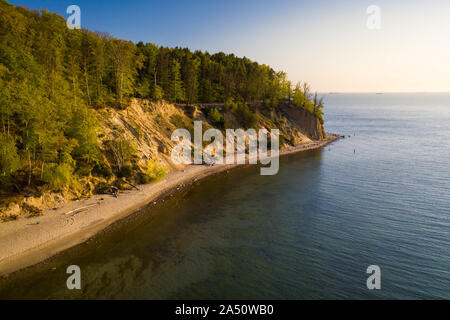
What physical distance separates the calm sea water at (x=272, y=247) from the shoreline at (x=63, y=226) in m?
1.73

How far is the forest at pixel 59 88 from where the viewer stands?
103 ft

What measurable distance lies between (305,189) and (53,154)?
44.2 metres

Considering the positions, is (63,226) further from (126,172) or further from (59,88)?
(59,88)

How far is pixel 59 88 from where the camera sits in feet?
129

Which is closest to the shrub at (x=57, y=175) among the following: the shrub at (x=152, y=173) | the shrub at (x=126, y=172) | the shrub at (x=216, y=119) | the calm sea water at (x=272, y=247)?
the shrub at (x=126, y=172)

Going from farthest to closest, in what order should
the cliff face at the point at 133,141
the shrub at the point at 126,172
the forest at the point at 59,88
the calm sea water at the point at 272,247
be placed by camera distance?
the shrub at the point at 126,172 → the cliff face at the point at 133,141 → the forest at the point at 59,88 → the calm sea water at the point at 272,247

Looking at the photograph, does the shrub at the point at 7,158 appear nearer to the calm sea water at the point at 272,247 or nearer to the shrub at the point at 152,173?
the calm sea water at the point at 272,247

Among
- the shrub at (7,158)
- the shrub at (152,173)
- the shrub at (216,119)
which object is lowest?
the shrub at (152,173)

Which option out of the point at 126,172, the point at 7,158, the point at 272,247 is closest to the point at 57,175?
the point at 7,158

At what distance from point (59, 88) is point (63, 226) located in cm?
2299

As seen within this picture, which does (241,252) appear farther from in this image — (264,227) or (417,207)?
(417,207)

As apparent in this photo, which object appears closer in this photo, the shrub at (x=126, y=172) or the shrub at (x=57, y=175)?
the shrub at (x=57, y=175)

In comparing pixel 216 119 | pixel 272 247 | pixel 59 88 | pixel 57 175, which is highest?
pixel 59 88

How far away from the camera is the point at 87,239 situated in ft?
98.1
